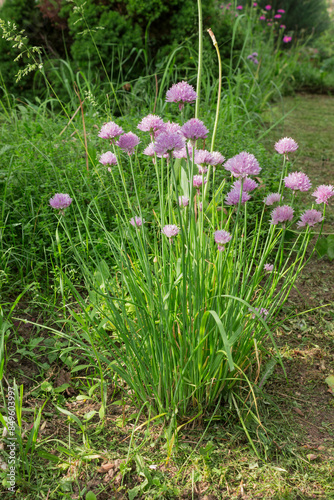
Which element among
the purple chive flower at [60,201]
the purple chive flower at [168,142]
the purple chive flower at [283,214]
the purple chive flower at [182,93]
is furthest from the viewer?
the purple chive flower at [60,201]

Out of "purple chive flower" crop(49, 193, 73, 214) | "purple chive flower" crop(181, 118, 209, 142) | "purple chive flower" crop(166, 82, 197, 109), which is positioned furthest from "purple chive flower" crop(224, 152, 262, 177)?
"purple chive flower" crop(49, 193, 73, 214)

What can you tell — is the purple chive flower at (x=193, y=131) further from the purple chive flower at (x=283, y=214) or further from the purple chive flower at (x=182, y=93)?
the purple chive flower at (x=283, y=214)

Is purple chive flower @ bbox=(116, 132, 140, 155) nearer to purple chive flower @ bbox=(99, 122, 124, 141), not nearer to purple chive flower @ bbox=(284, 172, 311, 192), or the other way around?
purple chive flower @ bbox=(99, 122, 124, 141)

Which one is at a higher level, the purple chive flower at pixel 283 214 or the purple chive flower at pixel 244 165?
the purple chive flower at pixel 244 165

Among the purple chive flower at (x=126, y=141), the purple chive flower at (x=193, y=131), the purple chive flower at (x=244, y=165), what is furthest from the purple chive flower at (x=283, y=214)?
the purple chive flower at (x=126, y=141)

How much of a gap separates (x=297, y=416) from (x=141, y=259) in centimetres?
87

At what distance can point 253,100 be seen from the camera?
4664mm

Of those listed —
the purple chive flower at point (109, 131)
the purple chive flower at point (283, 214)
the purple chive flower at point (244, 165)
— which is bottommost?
the purple chive flower at point (283, 214)

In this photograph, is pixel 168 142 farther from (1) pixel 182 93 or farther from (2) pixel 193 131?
(1) pixel 182 93

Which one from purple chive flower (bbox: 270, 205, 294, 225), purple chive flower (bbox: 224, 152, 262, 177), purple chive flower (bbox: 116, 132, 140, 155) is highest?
purple chive flower (bbox: 116, 132, 140, 155)

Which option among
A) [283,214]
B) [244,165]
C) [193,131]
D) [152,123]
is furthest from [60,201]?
[283,214]

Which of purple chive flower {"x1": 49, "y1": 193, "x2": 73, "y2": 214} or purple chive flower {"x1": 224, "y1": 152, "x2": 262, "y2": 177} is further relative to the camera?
purple chive flower {"x1": 49, "y1": 193, "x2": 73, "y2": 214}

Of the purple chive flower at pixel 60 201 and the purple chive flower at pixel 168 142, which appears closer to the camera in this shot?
the purple chive flower at pixel 168 142

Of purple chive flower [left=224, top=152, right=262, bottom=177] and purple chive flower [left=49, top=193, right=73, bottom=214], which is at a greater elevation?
purple chive flower [left=224, top=152, right=262, bottom=177]
